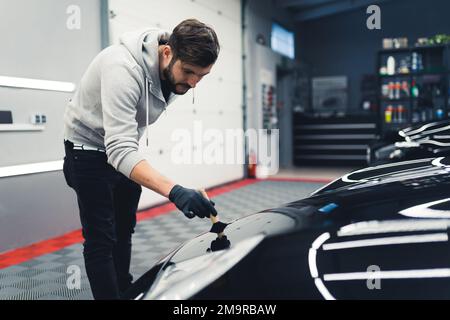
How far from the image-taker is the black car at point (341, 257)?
80cm

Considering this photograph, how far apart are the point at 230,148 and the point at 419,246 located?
539 cm

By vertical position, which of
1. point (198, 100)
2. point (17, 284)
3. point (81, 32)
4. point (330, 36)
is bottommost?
point (17, 284)

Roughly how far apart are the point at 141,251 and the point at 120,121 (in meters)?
1.77

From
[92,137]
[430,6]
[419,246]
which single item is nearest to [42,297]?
[92,137]

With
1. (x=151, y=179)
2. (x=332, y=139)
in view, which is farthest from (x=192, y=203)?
(x=332, y=139)

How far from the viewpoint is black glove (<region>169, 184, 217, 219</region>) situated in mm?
1091

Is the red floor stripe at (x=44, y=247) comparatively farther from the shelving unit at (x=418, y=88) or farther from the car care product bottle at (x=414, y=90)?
the car care product bottle at (x=414, y=90)

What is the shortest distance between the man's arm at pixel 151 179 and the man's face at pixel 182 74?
0.93 feet

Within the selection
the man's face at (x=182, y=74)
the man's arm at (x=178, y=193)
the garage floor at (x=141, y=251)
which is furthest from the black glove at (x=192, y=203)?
the garage floor at (x=141, y=251)

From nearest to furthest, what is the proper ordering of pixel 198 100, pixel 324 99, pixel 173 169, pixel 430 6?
pixel 173 169
pixel 198 100
pixel 430 6
pixel 324 99

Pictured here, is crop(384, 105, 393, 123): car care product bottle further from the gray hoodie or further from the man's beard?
the man's beard
